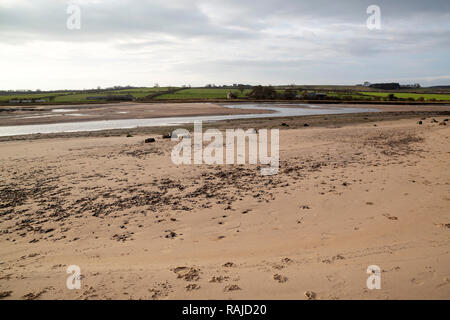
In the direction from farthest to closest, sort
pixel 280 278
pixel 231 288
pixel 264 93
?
pixel 264 93 → pixel 280 278 → pixel 231 288

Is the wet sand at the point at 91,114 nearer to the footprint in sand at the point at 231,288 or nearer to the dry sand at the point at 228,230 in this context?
the dry sand at the point at 228,230

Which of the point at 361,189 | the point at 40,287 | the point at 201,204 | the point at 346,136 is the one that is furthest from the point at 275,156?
the point at 40,287

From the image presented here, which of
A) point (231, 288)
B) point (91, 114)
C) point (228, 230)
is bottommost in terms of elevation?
point (231, 288)

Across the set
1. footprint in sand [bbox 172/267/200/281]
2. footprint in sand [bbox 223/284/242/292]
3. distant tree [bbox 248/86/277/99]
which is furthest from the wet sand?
footprint in sand [bbox 223/284/242/292]

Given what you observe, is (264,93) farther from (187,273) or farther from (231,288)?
(231,288)

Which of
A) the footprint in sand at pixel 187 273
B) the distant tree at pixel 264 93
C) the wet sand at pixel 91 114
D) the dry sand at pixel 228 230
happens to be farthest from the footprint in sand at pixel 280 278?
the distant tree at pixel 264 93

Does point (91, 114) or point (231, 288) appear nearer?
point (231, 288)

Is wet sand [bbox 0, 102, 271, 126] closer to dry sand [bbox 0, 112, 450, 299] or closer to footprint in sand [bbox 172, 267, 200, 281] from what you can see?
dry sand [bbox 0, 112, 450, 299]

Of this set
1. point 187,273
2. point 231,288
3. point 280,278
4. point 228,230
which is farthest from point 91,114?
point 280,278

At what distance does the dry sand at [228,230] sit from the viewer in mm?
4855

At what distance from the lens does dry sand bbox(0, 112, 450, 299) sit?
4.86 meters

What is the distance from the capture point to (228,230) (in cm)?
682

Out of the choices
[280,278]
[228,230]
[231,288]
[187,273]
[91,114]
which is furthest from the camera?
[91,114]
